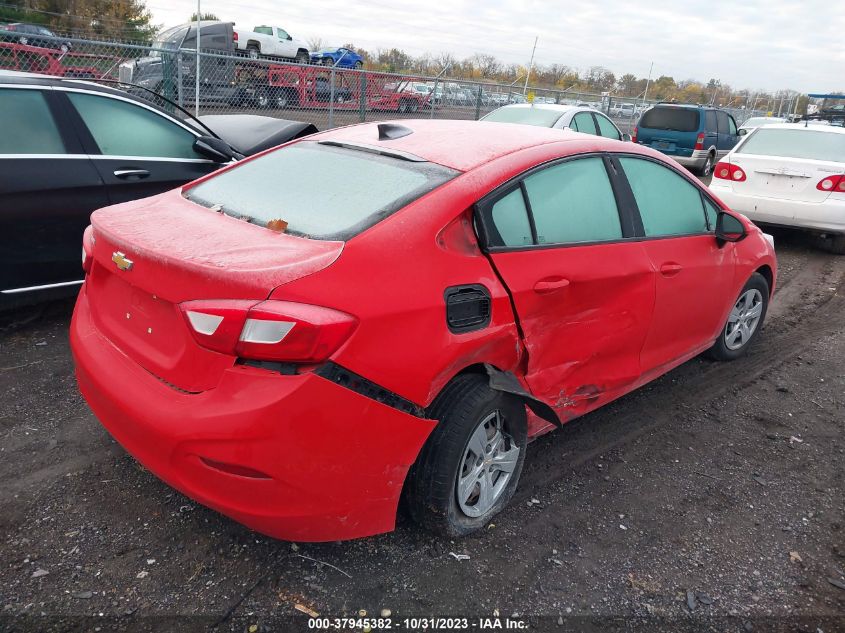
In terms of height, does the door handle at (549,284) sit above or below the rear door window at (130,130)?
below

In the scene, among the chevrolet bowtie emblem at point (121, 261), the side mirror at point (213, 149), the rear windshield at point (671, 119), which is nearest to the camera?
the chevrolet bowtie emblem at point (121, 261)

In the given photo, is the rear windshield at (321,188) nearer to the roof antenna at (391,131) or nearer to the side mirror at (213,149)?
the roof antenna at (391,131)

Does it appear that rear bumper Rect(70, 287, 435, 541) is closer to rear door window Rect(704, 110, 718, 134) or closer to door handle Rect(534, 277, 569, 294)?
door handle Rect(534, 277, 569, 294)

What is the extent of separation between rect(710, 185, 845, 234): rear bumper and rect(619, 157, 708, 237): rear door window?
5.17 m

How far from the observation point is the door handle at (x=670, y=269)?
11.4ft

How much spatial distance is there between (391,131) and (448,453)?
1647 millimetres

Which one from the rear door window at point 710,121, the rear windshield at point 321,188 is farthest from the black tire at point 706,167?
the rear windshield at point 321,188

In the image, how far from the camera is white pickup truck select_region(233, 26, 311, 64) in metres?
23.3

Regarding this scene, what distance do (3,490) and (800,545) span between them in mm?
3489

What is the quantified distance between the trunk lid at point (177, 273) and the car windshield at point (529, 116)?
837cm

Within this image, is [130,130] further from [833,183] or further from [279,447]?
[833,183]

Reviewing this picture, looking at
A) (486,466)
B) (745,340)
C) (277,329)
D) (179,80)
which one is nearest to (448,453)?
(486,466)

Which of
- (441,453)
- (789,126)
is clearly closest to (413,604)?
(441,453)

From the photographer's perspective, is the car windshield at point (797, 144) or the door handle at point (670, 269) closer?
the door handle at point (670, 269)
